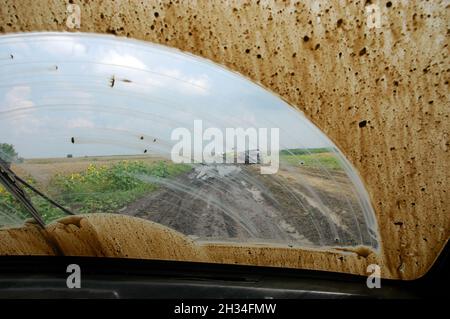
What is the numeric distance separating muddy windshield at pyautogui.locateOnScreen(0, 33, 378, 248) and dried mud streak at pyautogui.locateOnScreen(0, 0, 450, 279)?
0.16 ft

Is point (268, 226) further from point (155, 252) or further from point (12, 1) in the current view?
point (12, 1)

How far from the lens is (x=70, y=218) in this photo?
1.56m

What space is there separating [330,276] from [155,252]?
24.8 inches

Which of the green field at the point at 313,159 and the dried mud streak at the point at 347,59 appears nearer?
the dried mud streak at the point at 347,59
